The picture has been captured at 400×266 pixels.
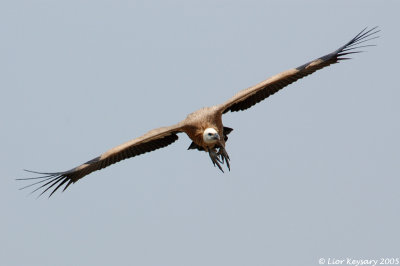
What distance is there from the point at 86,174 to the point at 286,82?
474cm

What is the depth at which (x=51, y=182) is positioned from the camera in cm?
1720

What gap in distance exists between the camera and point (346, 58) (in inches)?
703

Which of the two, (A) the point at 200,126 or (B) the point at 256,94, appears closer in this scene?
(A) the point at 200,126

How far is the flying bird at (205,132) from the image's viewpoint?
17.2 m

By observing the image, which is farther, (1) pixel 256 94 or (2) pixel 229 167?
(1) pixel 256 94

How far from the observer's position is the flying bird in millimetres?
17234

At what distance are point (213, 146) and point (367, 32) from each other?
393 centimetres

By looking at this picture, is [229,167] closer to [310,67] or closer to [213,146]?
[213,146]

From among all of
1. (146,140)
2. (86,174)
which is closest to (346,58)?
(146,140)

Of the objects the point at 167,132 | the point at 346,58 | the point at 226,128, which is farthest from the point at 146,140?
the point at 346,58

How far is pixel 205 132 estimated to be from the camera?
55.8 feet

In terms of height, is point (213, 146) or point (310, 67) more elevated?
point (310, 67)

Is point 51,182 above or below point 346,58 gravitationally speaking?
below

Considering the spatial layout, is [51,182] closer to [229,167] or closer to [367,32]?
[229,167]
